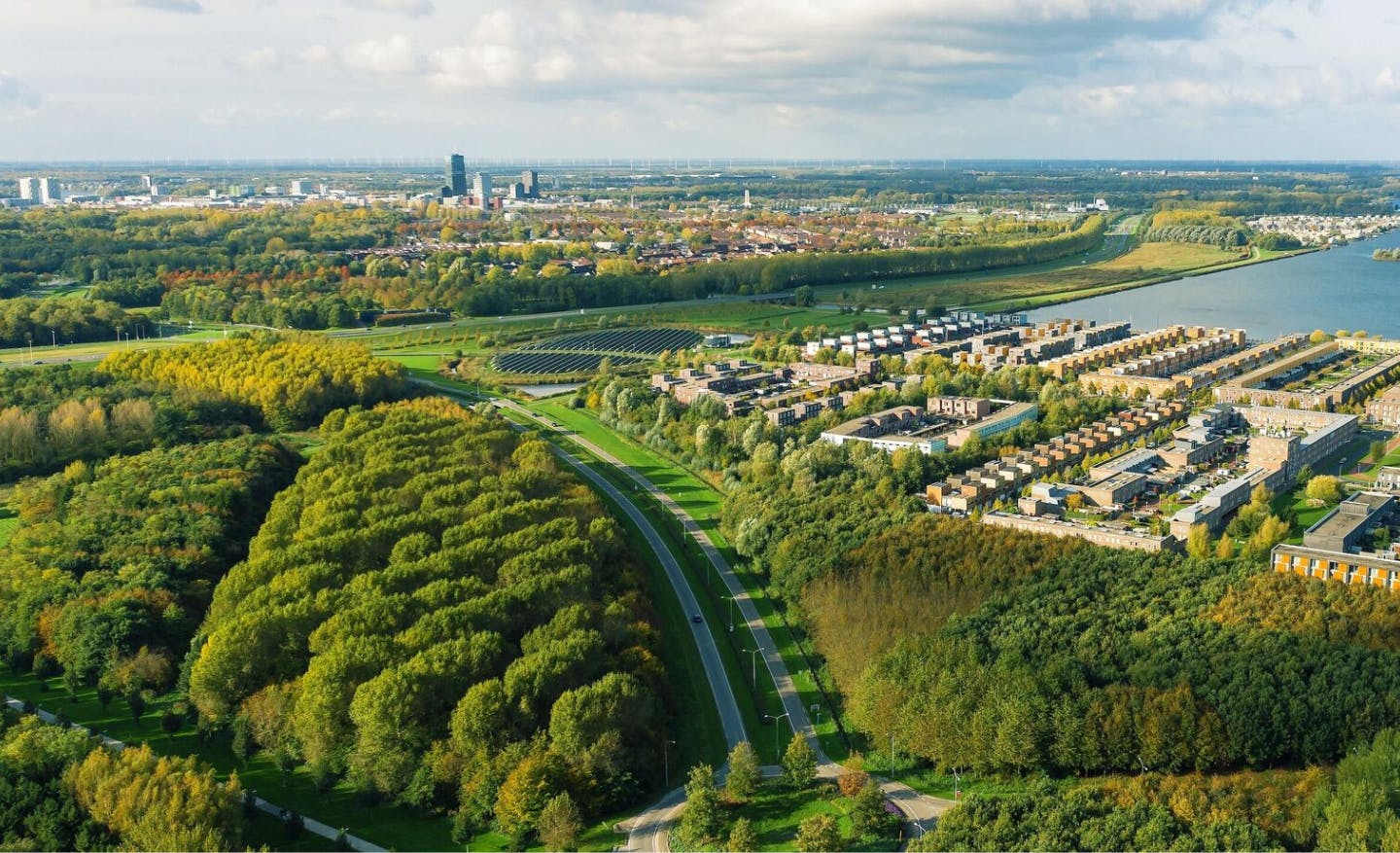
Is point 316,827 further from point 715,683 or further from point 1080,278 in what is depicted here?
point 1080,278

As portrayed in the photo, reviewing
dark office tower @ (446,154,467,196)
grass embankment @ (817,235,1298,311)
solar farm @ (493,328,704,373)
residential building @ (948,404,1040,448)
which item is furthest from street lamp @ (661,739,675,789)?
dark office tower @ (446,154,467,196)

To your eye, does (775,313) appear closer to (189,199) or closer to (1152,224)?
(1152,224)

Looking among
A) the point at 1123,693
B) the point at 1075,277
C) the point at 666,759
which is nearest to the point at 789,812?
the point at 666,759

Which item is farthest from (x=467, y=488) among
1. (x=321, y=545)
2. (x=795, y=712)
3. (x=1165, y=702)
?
(x=1165, y=702)

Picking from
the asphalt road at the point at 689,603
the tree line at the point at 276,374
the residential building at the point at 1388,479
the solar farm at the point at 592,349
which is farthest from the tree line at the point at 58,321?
the residential building at the point at 1388,479

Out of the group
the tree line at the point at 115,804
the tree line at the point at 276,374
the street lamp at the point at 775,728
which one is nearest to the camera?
the tree line at the point at 115,804

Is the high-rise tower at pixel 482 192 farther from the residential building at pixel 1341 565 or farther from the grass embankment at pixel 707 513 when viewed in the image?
the residential building at pixel 1341 565

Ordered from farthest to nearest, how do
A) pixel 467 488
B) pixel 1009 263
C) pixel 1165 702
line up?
pixel 1009 263, pixel 467 488, pixel 1165 702
